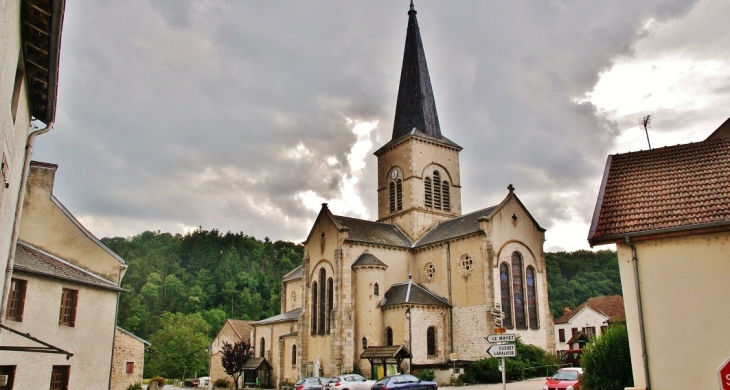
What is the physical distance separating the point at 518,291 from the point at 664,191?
22912mm

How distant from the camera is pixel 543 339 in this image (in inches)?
1364

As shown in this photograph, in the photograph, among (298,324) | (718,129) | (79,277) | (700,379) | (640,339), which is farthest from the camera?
(298,324)

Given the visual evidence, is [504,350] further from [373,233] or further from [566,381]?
[373,233]

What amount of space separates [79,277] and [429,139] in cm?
2991

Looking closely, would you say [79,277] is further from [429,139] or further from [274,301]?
[274,301]

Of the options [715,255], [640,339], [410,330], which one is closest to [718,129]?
[715,255]

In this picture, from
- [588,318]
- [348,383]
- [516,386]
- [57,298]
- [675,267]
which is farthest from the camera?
[588,318]

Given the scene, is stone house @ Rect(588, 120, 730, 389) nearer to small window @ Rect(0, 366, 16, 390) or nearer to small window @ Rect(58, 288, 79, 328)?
small window @ Rect(0, 366, 16, 390)

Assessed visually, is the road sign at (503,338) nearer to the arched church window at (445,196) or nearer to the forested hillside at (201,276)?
the arched church window at (445,196)

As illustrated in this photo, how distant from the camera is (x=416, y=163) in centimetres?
4325

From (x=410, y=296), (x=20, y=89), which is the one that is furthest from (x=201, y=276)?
(x=20, y=89)

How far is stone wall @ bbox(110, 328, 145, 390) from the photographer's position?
24.6 m

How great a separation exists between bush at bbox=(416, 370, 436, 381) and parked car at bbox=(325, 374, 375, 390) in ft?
14.5

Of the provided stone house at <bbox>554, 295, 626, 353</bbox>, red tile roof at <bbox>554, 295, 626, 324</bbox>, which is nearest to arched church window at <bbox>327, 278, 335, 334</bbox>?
stone house at <bbox>554, 295, 626, 353</bbox>
